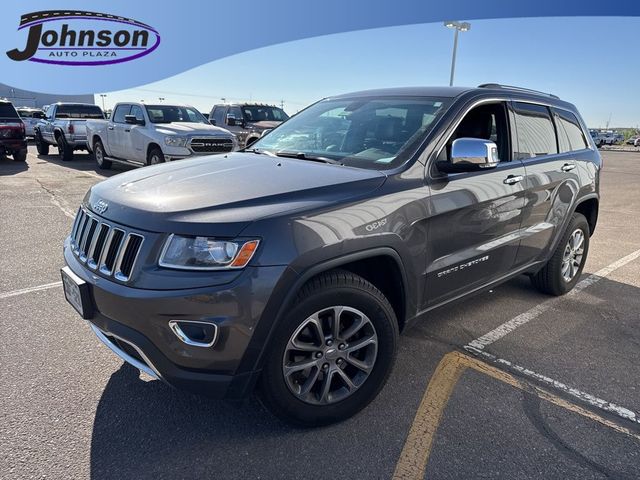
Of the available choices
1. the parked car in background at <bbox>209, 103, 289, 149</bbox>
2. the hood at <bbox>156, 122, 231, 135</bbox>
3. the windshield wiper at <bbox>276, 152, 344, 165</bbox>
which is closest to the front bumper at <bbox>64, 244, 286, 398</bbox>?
the windshield wiper at <bbox>276, 152, 344, 165</bbox>

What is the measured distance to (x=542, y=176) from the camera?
3.91m

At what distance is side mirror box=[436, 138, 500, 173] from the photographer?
289 centimetres

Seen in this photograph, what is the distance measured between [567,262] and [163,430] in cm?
394

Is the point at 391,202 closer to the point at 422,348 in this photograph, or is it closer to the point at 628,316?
the point at 422,348

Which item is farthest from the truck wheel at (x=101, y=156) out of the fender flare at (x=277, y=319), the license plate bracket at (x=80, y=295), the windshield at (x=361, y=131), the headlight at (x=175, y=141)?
the fender flare at (x=277, y=319)

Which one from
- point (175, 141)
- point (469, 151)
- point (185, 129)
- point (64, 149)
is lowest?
point (64, 149)

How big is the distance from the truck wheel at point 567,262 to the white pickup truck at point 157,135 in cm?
824

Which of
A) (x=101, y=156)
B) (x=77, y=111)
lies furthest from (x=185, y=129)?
(x=77, y=111)

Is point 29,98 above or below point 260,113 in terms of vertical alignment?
above

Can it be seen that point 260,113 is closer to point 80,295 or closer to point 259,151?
point 259,151

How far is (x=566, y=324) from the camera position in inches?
158

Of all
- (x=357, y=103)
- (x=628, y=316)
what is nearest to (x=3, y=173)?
(x=357, y=103)

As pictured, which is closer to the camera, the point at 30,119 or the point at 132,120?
the point at 132,120

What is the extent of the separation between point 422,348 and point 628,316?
6.88 ft
